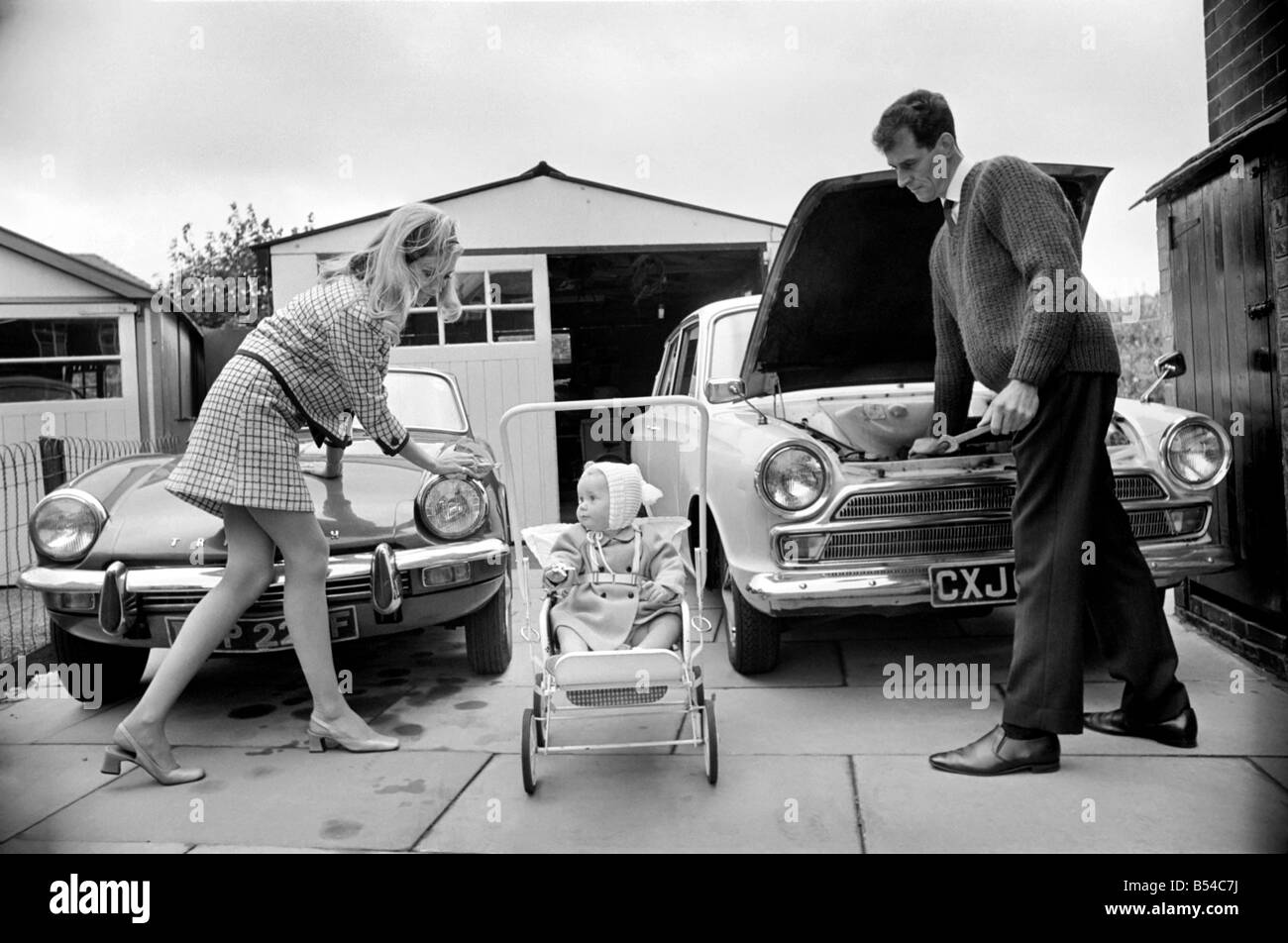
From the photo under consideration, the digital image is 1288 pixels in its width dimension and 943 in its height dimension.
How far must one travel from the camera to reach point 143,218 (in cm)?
376

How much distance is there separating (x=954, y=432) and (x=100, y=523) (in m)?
3.07

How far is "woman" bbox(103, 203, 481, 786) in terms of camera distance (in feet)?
9.07

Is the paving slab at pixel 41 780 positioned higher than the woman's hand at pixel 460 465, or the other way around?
the woman's hand at pixel 460 465

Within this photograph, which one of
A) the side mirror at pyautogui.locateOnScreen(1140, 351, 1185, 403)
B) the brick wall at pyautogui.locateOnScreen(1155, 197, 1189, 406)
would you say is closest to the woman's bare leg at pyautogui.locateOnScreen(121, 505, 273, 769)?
the side mirror at pyautogui.locateOnScreen(1140, 351, 1185, 403)

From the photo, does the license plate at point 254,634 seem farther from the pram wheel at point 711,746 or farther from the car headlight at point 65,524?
the pram wheel at point 711,746

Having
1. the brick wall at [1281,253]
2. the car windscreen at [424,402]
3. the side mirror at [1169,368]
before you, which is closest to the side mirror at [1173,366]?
the side mirror at [1169,368]

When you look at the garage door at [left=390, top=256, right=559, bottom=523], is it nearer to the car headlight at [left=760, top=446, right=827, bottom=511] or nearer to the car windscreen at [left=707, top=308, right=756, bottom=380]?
the car windscreen at [left=707, top=308, right=756, bottom=380]

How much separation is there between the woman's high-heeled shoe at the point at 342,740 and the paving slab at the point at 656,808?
391mm

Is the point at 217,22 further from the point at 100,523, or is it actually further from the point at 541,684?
the point at 541,684

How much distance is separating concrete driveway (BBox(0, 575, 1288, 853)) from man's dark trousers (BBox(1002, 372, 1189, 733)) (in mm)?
275

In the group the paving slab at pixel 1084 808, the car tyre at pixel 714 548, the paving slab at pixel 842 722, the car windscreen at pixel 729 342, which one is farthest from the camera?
the car windscreen at pixel 729 342

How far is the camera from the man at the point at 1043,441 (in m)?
2.56

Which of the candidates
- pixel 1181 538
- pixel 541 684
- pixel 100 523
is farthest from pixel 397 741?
pixel 1181 538
